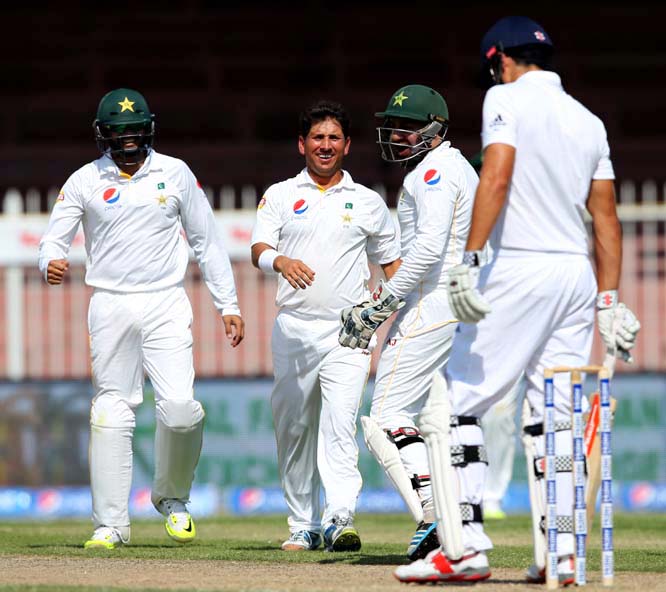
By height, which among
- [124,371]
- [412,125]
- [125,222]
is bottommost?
[124,371]

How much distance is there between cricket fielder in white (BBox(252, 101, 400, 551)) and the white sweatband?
10mm

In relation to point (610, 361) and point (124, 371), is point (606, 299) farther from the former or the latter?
point (124, 371)

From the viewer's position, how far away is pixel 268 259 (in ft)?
24.0

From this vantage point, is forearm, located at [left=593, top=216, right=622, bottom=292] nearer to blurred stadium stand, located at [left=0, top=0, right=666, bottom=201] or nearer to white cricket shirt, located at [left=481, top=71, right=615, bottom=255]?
white cricket shirt, located at [left=481, top=71, right=615, bottom=255]

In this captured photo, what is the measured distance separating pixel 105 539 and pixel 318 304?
1549 mm

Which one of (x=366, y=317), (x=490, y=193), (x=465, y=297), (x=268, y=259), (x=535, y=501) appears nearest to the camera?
(x=465, y=297)

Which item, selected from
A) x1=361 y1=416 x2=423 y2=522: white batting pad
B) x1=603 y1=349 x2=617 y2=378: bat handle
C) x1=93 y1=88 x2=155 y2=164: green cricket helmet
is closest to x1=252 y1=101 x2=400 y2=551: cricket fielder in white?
x1=93 y1=88 x2=155 y2=164: green cricket helmet

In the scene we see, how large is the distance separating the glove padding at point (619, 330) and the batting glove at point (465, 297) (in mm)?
517

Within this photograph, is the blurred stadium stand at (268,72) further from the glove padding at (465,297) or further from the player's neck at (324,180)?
the glove padding at (465,297)

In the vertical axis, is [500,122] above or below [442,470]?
above

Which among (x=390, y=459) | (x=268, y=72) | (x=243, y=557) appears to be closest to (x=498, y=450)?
(x=243, y=557)

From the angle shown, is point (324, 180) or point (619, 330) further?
point (324, 180)

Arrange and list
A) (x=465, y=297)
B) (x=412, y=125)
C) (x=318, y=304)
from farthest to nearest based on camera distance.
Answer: (x=318, y=304) → (x=412, y=125) → (x=465, y=297)

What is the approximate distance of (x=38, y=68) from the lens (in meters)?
21.2
